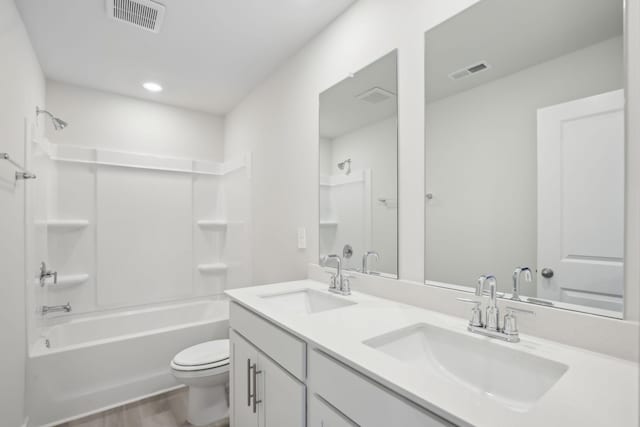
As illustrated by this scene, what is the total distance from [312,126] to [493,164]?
120 centimetres

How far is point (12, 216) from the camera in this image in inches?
64.7

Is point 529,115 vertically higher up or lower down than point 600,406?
higher up

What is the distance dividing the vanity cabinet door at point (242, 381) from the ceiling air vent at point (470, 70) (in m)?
1.42

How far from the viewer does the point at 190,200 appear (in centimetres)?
326

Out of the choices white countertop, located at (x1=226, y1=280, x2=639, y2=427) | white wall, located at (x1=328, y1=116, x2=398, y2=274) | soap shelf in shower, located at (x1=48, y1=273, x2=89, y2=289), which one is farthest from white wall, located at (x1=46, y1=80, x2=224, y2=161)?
white countertop, located at (x1=226, y1=280, x2=639, y2=427)

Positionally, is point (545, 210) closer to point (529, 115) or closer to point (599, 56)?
point (529, 115)

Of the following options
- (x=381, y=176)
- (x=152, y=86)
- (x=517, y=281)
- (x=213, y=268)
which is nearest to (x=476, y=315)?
(x=517, y=281)

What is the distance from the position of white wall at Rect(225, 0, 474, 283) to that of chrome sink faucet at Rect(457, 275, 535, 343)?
0.32 meters

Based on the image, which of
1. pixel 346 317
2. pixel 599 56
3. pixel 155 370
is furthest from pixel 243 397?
pixel 599 56

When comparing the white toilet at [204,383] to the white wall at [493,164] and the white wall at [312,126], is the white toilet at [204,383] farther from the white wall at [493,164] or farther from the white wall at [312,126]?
the white wall at [493,164]

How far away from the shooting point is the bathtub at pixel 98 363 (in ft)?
6.46

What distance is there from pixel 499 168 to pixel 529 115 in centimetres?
19

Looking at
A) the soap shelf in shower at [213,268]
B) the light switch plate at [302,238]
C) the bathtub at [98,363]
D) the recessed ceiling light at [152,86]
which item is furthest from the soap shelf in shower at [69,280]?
the light switch plate at [302,238]

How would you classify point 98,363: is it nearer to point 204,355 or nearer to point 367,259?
point 204,355
